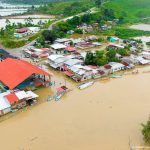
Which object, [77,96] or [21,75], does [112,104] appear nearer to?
[77,96]

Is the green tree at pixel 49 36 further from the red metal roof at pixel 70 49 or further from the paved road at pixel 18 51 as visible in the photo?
the red metal roof at pixel 70 49

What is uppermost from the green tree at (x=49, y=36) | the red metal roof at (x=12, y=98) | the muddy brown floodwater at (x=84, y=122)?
the green tree at (x=49, y=36)

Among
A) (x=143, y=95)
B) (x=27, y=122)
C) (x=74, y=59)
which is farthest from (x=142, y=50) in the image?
(x=27, y=122)

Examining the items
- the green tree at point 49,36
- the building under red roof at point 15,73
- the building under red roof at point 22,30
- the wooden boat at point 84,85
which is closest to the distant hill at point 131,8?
the building under red roof at point 22,30

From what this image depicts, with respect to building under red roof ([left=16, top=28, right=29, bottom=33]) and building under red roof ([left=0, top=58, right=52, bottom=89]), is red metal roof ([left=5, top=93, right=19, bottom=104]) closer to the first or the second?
building under red roof ([left=0, top=58, right=52, bottom=89])

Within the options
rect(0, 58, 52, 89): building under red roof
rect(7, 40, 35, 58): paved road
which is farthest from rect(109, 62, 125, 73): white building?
rect(7, 40, 35, 58): paved road

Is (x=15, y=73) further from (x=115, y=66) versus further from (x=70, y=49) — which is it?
(x=70, y=49)
